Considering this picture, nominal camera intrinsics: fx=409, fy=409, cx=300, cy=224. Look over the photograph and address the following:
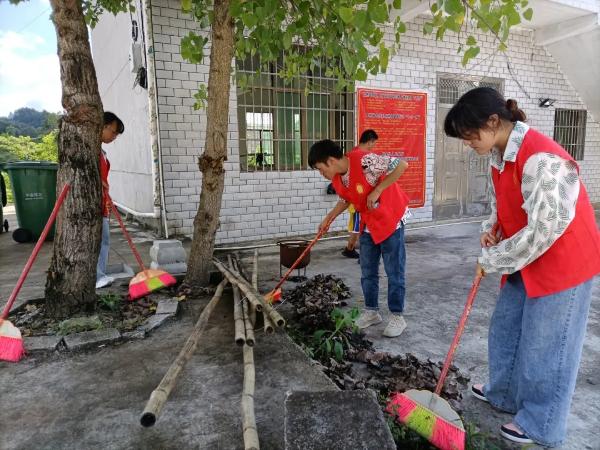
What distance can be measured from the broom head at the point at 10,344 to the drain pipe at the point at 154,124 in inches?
139

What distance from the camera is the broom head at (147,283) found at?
392 cm

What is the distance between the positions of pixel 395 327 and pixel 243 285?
1.34m

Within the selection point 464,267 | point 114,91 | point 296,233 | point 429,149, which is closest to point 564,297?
point 464,267

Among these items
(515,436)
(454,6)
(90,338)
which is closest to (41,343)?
(90,338)

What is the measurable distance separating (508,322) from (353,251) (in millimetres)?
3728

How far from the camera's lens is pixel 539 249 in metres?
1.79

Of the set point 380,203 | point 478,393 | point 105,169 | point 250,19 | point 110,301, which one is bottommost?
point 478,393

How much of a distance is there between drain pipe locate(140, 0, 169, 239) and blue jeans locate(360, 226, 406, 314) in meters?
3.88

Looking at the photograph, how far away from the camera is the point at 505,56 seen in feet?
29.0

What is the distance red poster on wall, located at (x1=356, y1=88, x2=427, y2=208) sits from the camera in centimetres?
750

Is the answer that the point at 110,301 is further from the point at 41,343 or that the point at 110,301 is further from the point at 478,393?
the point at 478,393

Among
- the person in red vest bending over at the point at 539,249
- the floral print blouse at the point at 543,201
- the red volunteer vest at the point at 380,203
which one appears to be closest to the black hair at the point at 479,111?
the person in red vest bending over at the point at 539,249

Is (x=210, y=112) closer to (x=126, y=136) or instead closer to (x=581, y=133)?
(x=126, y=136)

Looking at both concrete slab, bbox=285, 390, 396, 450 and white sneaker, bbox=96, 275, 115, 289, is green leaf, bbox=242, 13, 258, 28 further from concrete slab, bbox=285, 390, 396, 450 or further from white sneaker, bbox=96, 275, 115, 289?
white sneaker, bbox=96, 275, 115, 289
